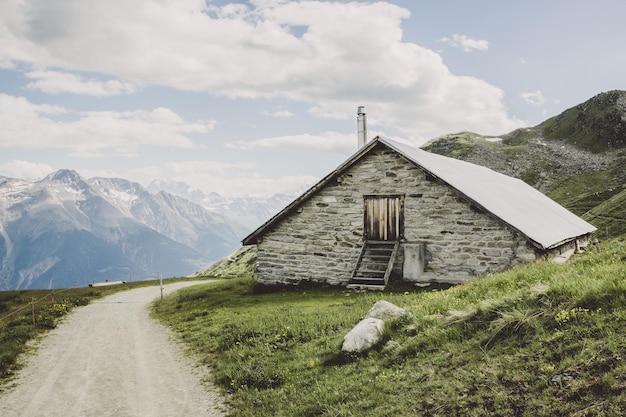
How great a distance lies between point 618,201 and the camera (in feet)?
164

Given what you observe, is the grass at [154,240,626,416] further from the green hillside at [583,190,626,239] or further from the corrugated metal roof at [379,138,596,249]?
the green hillside at [583,190,626,239]

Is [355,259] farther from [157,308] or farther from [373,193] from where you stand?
[157,308]

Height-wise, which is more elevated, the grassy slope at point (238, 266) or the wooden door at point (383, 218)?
the wooden door at point (383, 218)

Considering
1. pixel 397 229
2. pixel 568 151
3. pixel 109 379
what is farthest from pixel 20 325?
pixel 568 151

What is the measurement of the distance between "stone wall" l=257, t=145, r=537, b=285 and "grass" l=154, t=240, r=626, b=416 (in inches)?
274

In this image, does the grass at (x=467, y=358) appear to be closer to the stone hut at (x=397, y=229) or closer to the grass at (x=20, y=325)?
the grass at (x=20, y=325)

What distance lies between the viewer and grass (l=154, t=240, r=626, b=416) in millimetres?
5855

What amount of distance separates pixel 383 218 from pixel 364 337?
12590 millimetres

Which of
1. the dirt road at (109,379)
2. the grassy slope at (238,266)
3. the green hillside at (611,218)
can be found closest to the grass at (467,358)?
the dirt road at (109,379)

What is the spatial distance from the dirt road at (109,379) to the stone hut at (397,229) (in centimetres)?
884

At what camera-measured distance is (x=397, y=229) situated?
856 inches

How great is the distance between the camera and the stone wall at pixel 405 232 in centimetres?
1933

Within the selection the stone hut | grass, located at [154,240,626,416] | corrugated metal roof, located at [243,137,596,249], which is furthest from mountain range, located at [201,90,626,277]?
grass, located at [154,240,626,416]

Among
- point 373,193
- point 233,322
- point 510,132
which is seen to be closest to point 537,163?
point 510,132
